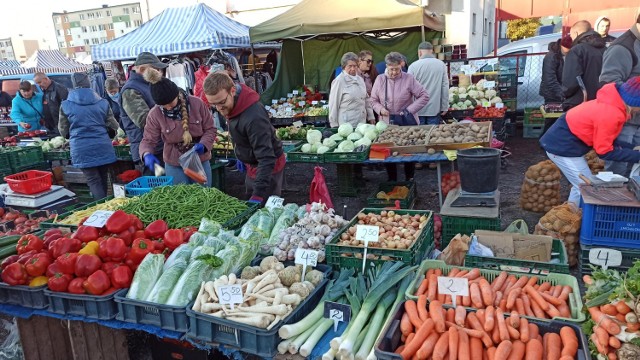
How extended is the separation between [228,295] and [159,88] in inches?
99.3

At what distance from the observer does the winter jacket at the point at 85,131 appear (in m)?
5.91

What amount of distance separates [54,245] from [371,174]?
19.3ft

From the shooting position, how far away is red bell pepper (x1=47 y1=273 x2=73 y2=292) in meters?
2.79

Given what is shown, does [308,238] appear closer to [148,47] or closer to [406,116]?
[406,116]

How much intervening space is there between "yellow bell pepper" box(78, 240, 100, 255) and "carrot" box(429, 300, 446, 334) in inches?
84.2

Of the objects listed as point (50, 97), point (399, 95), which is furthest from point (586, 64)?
point (50, 97)

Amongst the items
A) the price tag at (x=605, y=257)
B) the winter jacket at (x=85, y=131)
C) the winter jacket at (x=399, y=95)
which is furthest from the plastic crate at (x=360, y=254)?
the winter jacket at (x=85, y=131)

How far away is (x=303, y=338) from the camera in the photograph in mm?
2371

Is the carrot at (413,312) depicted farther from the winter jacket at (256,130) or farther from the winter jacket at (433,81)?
the winter jacket at (433,81)

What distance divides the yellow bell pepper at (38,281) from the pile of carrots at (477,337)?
226 cm

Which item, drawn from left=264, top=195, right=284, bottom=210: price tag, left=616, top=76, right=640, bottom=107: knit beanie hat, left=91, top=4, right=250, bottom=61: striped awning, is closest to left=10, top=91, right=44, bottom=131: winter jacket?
left=91, top=4, right=250, bottom=61: striped awning

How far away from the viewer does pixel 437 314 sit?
2295mm

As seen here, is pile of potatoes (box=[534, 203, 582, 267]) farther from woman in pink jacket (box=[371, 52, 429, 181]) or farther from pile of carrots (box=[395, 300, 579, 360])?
woman in pink jacket (box=[371, 52, 429, 181])

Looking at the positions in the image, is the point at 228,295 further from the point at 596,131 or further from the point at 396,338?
the point at 596,131
